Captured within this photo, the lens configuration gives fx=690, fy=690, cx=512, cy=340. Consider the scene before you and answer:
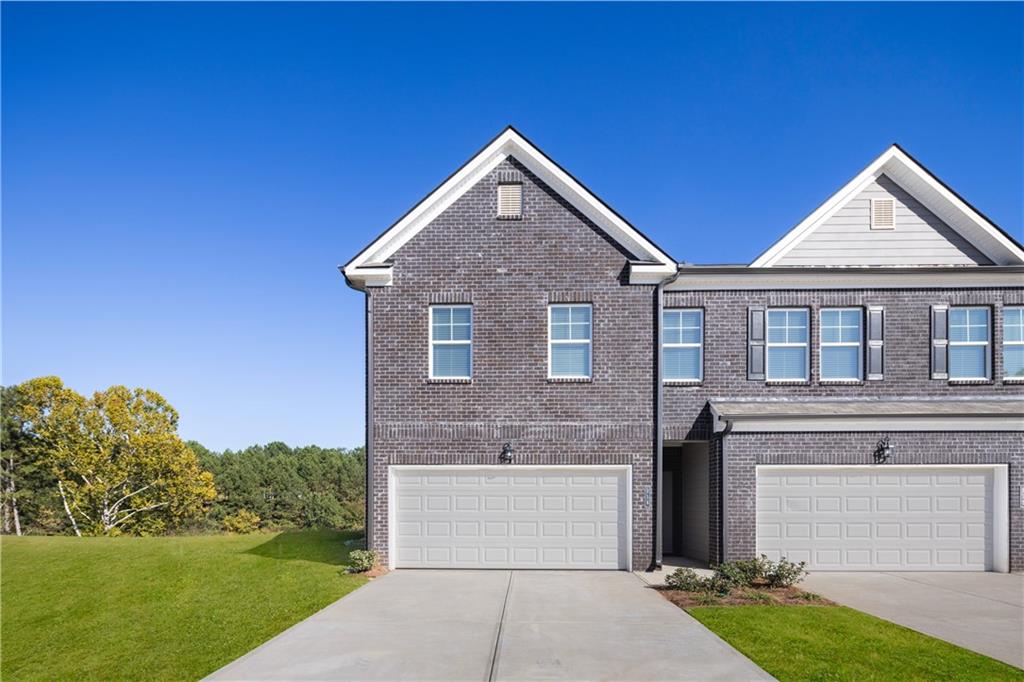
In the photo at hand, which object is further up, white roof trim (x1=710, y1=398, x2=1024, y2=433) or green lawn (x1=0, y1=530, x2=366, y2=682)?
white roof trim (x1=710, y1=398, x2=1024, y2=433)

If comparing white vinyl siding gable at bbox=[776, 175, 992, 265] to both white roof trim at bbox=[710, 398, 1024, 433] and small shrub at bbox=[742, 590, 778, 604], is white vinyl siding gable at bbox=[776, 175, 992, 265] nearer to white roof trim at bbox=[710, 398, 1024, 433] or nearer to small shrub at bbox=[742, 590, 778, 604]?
white roof trim at bbox=[710, 398, 1024, 433]

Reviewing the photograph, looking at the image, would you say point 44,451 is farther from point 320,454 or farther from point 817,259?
point 817,259

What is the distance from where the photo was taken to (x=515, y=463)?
49.1 ft

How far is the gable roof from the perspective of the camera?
49.9ft

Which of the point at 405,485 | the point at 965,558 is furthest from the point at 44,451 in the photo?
the point at 965,558

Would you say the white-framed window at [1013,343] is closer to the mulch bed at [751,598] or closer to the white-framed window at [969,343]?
the white-framed window at [969,343]

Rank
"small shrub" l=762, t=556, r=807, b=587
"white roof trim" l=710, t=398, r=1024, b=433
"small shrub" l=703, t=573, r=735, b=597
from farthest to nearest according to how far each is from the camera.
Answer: "white roof trim" l=710, t=398, r=1024, b=433 → "small shrub" l=762, t=556, r=807, b=587 → "small shrub" l=703, t=573, r=735, b=597

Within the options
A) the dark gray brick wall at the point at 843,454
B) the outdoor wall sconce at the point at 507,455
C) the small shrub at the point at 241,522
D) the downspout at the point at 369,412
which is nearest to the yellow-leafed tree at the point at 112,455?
the small shrub at the point at 241,522

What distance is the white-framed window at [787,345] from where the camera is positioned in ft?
51.8

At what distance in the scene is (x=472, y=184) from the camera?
50.9ft

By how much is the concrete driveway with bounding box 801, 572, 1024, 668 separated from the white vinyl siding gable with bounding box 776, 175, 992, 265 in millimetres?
7135

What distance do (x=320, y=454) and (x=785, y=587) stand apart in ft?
209

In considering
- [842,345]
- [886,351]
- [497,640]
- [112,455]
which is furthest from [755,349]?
[112,455]

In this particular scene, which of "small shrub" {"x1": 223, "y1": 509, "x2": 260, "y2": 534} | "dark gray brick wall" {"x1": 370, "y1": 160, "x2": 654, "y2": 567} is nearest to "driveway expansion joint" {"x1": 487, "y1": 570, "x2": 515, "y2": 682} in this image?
"dark gray brick wall" {"x1": 370, "y1": 160, "x2": 654, "y2": 567}
